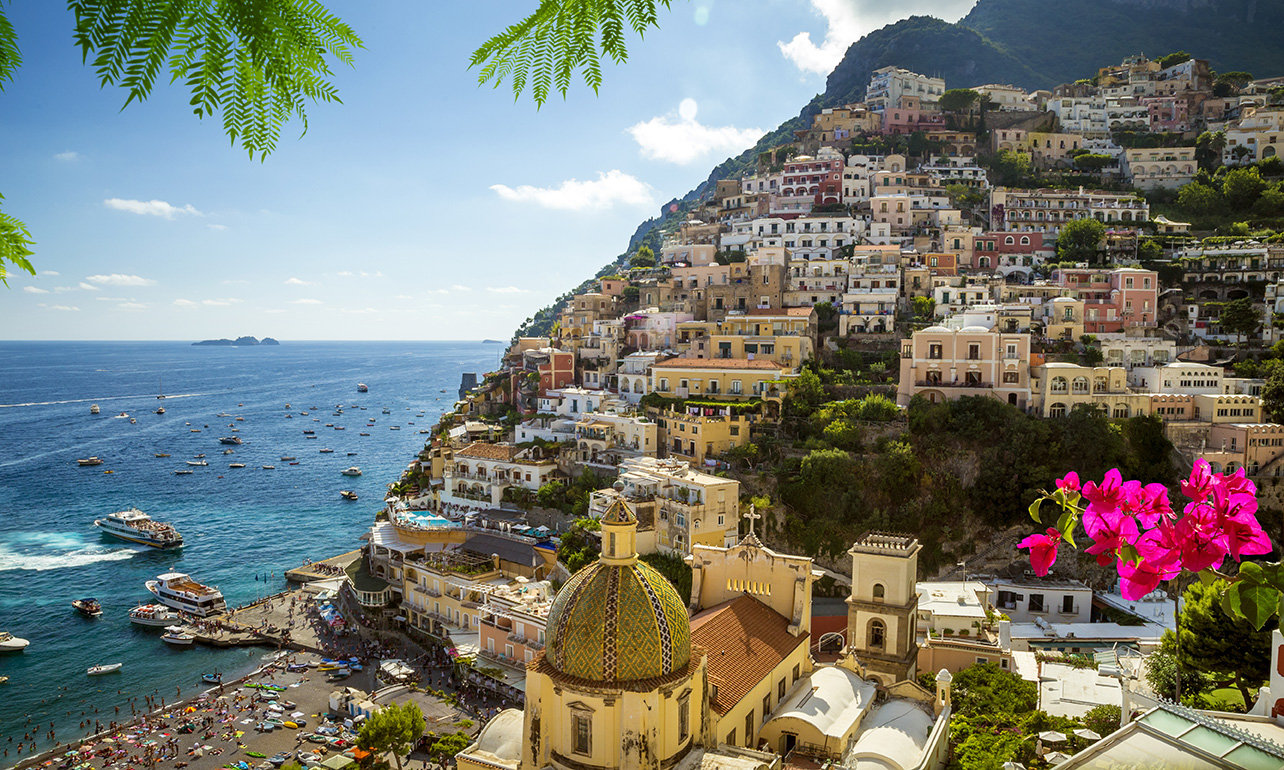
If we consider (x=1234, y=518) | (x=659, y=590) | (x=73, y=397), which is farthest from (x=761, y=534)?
(x=73, y=397)

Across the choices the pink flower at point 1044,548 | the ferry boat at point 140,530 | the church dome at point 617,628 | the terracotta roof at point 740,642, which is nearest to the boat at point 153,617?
the ferry boat at point 140,530

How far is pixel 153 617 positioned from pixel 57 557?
1751 centimetres

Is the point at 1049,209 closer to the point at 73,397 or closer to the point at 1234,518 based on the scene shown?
the point at 1234,518

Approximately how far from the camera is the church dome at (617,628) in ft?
53.0

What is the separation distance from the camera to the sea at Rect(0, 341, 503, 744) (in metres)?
37.6

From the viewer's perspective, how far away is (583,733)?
16312mm

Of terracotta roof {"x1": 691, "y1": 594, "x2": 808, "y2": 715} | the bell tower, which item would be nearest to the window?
terracotta roof {"x1": 691, "y1": 594, "x2": 808, "y2": 715}

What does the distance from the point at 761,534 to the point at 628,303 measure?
32053 mm

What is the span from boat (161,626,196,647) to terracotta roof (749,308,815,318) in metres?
39.3

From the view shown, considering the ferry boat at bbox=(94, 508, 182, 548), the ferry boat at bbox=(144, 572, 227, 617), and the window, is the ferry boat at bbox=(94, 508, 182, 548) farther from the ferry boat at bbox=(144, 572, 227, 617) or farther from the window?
the window

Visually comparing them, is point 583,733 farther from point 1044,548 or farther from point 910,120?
point 910,120

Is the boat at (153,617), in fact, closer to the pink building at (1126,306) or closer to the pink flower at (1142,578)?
the pink flower at (1142,578)

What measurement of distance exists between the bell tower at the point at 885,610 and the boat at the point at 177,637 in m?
33.4

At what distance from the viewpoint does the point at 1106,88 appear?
276 ft
